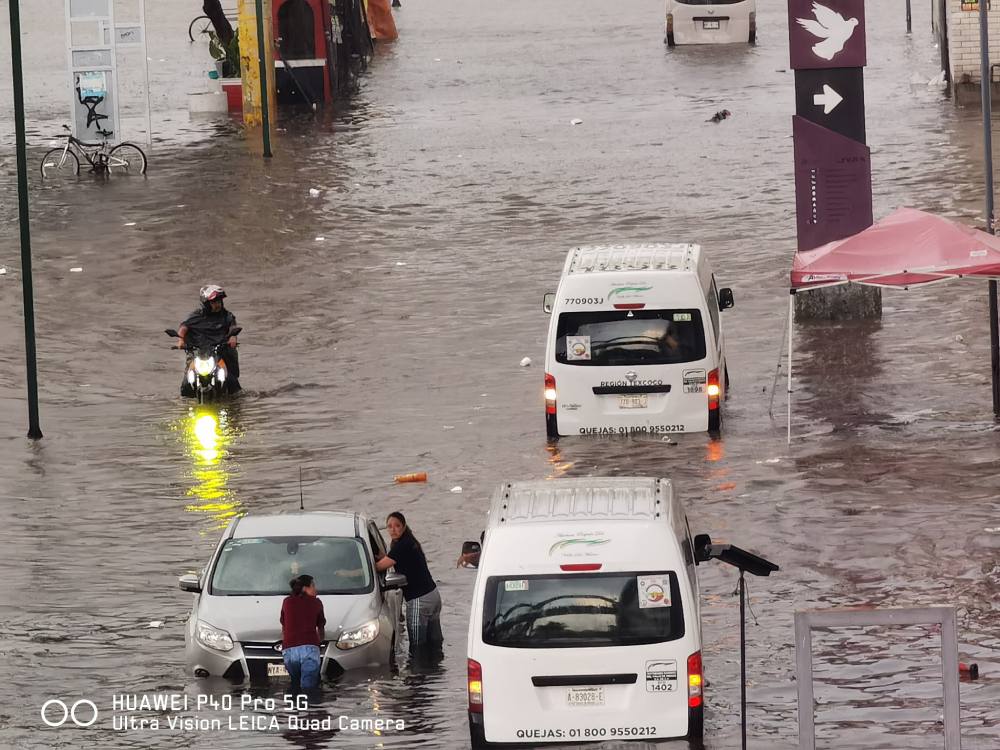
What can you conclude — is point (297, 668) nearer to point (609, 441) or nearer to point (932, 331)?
point (609, 441)

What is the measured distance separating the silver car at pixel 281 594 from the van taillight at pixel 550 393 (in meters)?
5.56

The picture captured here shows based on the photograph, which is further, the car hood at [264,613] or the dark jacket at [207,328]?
the dark jacket at [207,328]

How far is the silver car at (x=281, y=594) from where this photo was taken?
47.9 ft

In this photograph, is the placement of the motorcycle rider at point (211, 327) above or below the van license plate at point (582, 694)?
above

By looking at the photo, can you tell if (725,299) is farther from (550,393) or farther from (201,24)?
(201,24)

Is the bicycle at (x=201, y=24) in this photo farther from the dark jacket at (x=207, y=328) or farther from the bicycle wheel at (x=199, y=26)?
the dark jacket at (x=207, y=328)

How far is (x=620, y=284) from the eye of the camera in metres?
21.3

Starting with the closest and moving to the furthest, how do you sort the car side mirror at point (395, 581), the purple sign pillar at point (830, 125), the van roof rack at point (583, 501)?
the van roof rack at point (583, 501), the car side mirror at point (395, 581), the purple sign pillar at point (830, 125)

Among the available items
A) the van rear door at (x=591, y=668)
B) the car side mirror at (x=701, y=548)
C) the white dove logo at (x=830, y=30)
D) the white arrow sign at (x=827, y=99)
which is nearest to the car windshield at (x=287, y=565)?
the car side mirror at (x=701, y=548)

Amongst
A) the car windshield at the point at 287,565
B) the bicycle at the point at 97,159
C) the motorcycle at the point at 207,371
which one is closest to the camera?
the car windshield at the point at 287,565

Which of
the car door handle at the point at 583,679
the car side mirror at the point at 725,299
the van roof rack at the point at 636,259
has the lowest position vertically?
the car door handle at the point at 583,679

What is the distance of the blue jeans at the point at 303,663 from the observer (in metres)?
14.1

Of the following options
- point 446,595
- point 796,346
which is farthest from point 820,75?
point 446,595

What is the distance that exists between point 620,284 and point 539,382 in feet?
12.9
